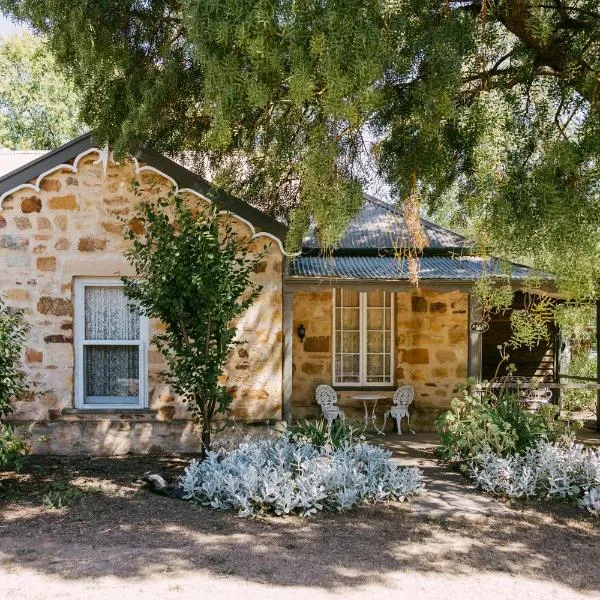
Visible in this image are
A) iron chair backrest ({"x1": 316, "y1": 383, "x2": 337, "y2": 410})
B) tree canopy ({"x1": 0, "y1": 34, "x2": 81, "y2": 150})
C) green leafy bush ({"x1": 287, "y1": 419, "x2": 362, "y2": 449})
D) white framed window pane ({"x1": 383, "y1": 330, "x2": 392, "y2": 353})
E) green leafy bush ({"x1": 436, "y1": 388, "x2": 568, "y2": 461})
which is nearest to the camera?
green leafy bush ({"x1": 287, "y1": 419, "x2": 362, "y2": 449})

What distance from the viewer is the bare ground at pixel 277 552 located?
486cm

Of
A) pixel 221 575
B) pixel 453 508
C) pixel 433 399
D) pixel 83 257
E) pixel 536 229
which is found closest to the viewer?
pixel 221 575

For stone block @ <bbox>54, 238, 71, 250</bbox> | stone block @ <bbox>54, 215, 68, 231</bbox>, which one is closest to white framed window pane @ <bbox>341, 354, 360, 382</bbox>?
stone block @ <bbox>54, 238, 71, 250</bbox>

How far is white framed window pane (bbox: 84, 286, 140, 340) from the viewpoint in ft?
30.8

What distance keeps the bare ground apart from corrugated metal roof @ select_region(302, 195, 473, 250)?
5256 millimetres

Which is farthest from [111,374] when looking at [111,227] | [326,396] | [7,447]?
[326,396]

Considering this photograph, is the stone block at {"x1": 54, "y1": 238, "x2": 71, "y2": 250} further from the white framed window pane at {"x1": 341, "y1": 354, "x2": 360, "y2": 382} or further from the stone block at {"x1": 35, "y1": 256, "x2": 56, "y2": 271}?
the white framed window pane at {"x1": 341, "y1": 354, "x2": 360, "y2": 382}

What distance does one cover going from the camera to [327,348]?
12.2 m

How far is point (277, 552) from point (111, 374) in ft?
15.3

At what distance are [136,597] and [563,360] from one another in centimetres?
1522

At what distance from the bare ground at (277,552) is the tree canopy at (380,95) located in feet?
8.27

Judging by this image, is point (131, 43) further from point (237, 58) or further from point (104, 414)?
point (104, 414)

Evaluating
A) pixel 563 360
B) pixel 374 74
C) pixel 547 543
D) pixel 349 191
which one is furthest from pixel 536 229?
pixel 563 360

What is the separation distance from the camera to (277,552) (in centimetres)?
553
